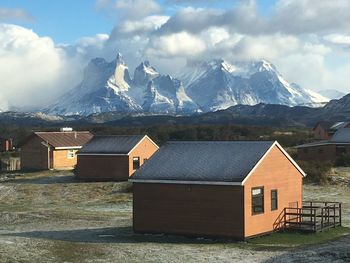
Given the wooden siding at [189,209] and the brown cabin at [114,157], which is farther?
the brown cabin at [114,157]

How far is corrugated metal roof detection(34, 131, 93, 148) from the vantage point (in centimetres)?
8088

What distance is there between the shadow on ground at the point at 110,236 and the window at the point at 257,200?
7.15ft

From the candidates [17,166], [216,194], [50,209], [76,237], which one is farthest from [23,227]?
[17,166]

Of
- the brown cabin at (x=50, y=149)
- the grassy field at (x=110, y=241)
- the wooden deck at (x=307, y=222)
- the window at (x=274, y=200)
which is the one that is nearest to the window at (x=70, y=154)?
the brown cabin at (x=50, y=149)

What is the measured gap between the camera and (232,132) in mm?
135750

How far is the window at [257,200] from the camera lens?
33312 mm

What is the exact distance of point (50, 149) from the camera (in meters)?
79.9

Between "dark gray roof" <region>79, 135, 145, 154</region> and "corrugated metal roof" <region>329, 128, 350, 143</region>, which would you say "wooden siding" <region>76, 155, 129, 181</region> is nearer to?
"dark gray roof" <region>79, 135, 145, 154</region>

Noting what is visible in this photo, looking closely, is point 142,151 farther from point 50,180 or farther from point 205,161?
point 205,161

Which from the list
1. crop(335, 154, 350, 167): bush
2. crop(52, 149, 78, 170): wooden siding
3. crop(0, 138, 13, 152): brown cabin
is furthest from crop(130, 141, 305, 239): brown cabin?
crop(0, 138, 13, 152): brown cabin

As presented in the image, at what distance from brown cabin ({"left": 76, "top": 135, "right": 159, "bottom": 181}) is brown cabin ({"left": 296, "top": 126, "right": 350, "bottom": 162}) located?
2581cm

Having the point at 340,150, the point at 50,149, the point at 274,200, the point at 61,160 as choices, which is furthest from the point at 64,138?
the point at 274,200

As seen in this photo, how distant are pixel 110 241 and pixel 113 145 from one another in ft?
114

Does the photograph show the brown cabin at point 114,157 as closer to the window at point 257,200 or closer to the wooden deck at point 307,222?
the wooden deck at point 307,222
